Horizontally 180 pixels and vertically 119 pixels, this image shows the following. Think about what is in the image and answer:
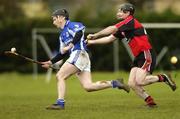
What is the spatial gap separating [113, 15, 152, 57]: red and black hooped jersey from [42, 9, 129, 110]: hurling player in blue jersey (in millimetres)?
843

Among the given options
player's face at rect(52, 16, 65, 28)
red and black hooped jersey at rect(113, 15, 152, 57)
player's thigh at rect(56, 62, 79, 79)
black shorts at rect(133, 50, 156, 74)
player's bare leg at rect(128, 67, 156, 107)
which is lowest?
player's bare leg at rect(128, 67, 156, 107)

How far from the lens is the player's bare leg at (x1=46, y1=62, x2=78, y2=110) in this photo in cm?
1504

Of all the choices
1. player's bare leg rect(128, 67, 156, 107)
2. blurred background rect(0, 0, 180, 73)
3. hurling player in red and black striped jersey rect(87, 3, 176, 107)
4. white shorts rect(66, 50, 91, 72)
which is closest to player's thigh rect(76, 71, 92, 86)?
white shorts rect(66, 50, 91, 72)

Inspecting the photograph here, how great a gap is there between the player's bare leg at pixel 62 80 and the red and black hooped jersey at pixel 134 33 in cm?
128

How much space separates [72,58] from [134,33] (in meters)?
1.41

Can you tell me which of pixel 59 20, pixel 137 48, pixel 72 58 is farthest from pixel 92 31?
pixel 137 48

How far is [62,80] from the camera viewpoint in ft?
49.7

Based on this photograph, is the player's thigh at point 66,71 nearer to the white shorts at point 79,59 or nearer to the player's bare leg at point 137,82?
the white shorts at point 79,59

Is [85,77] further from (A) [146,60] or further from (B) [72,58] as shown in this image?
(A) [146,60]

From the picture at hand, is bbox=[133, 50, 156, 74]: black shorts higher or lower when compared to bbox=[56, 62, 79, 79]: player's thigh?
higher

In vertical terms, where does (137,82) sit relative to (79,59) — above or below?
below

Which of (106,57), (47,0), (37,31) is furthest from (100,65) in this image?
(47,0)

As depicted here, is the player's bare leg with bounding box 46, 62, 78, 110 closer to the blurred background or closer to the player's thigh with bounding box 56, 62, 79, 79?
the player's thigh with bounding box 56, 62, 79, 79

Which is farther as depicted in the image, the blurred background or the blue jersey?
the blurred background
